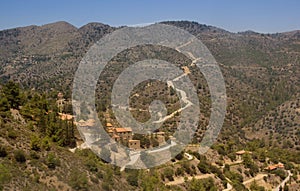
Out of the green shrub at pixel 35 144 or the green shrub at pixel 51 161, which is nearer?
the green shrub at pixel 51 161

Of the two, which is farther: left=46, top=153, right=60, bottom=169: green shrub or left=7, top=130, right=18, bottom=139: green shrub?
left=7, top=130, right=18, bottom=139: green shrub

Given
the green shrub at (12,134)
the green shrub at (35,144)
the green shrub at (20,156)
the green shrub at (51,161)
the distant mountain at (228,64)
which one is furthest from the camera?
the distant mountain at (228,64)

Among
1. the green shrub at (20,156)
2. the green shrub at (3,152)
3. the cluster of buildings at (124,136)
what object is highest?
the green shrub at (3,152)

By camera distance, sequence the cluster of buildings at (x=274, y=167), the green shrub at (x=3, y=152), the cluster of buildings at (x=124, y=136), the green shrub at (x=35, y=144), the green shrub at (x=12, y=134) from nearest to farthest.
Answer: the green shrub at (x=3, y=152) → the green shrub at (x=35, y=144) → the green shrub at (x=12, y=134) → the cluster of buildings at (x=124, y=136) → the cluster of buildings at (x=274, y=167)

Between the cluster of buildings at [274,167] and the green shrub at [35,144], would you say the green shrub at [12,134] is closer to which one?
the green shrub at [35,144]

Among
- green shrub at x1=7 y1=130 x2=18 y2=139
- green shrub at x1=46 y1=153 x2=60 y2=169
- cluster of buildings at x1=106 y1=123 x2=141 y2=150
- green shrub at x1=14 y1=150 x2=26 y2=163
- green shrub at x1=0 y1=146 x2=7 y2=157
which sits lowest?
cluster of buildings at x1=106 y1=123 x2=141 y2=150

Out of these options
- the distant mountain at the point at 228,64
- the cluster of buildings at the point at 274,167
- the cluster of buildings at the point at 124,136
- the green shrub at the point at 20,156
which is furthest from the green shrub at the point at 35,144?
the distant mountain at the point at 228,64

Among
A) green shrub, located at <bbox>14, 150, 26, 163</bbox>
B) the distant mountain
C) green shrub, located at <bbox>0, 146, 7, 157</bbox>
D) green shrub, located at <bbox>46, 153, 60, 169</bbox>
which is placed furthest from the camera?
the distant mountain

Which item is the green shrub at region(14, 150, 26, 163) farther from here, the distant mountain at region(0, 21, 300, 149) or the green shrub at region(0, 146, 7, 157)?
the distant mountain at region(0, 21, 300, 149)

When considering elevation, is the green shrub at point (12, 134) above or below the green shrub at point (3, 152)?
above

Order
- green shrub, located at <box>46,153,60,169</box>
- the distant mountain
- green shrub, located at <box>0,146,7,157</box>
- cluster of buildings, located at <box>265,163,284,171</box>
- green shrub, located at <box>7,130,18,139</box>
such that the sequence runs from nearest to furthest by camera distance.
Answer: green shrub, located at <box>0,146,7,157</box>
green shrub, located at <box>46,153,60,169</box>
green shrub, located at <box>7,130,18,139</box>
cluster of buildings, located at <box>265,163,284,171</box>
the distant mountain

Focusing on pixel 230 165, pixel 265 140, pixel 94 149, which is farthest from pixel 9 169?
pixel 265 140

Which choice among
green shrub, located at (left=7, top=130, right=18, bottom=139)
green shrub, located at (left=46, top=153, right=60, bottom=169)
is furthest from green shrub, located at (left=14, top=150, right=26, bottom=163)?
green shrub, located at (left=7, top=130, right=18, bottom=139)

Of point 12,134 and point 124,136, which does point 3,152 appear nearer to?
point 12,134
